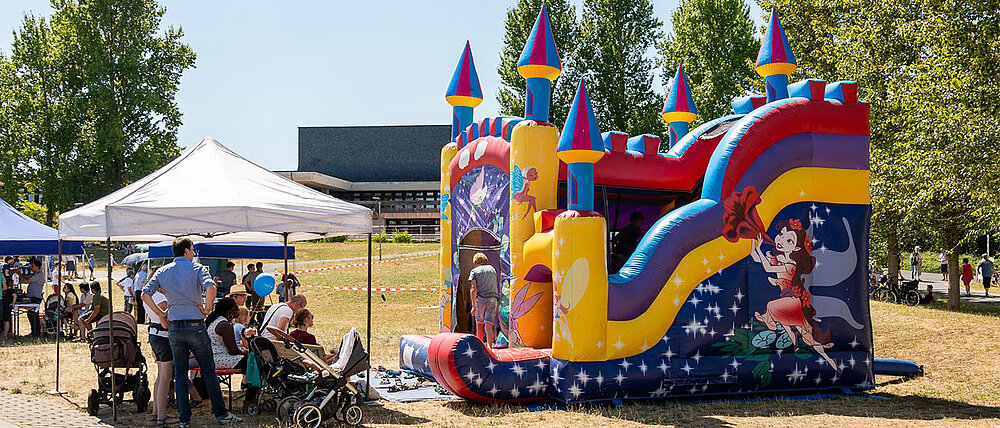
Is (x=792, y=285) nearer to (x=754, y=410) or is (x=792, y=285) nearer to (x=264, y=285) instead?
(x=754, y=410)

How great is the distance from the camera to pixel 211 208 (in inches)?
320

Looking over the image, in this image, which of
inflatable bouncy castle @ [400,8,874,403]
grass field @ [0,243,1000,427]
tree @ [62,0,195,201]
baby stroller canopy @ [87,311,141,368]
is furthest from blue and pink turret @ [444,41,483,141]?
tree @ [62,0,195,201]

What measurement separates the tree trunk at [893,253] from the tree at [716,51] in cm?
Answer: 819

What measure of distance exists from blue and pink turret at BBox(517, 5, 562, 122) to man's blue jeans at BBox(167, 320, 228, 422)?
4212 mm

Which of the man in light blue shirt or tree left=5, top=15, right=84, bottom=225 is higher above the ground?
tree left=5, top=15, right=84, bottom=225

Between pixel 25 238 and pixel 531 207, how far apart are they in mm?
9963

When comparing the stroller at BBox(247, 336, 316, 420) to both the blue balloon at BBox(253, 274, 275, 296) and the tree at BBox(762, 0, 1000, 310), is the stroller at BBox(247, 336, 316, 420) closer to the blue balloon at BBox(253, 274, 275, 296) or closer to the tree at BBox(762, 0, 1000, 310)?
the blue balloon at BBox(253, 274, 275, 296)

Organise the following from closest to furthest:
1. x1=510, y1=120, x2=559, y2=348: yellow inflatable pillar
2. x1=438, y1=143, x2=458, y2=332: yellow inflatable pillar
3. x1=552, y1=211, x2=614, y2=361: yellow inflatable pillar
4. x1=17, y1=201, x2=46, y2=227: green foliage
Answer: x1=552, y1=211, x2=614, y2=361: yellow inflatable pillar, x1=510, y1=120, x2=559, y2=348: yellow inflatable pillar, x1=438, y1=143, x2=458, y2=332: yellow inflatable pillar, x1=17, y1=201, x2=46, y2=227: green foliage

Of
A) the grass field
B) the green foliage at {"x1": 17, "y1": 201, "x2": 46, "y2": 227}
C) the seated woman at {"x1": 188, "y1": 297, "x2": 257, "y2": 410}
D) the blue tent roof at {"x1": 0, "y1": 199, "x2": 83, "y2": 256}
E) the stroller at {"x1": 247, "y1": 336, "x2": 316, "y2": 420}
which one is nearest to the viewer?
the stroller at {"x1": 247, "y1": 336, "x2": 316, "y2": 420}

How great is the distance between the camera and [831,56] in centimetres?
1977

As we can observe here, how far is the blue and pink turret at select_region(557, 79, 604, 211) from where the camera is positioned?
8.73 m

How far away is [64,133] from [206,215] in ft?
116

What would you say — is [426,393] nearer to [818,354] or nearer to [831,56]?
[818,354]

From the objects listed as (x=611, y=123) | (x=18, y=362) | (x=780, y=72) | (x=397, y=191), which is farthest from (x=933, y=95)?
(x=397, y=191)
